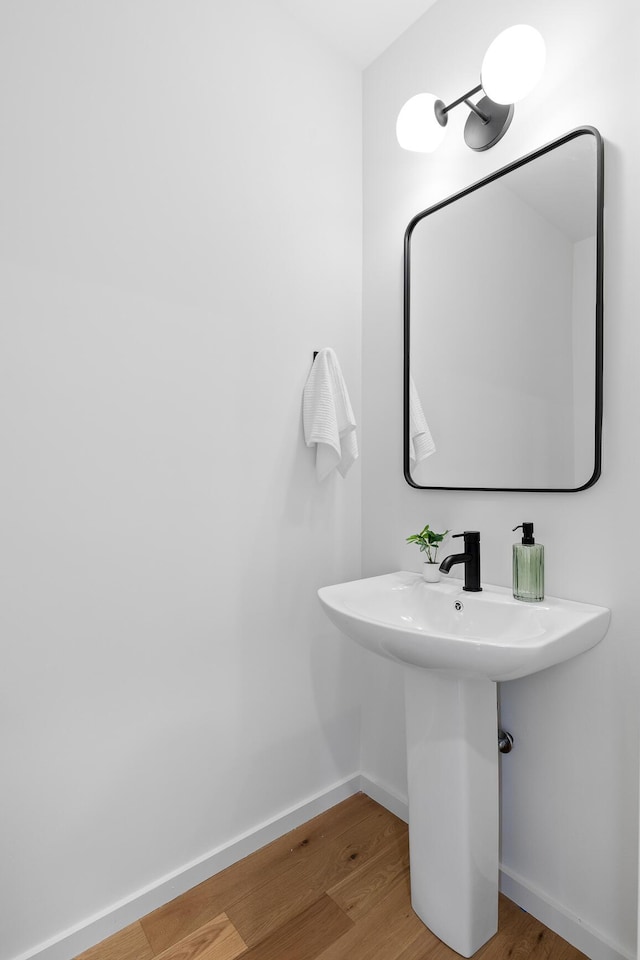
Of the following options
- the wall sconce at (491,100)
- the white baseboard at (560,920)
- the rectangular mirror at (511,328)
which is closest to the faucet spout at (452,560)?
the rectangular mirror at (511,328)

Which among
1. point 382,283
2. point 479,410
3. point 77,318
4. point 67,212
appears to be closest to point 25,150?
point 67,212

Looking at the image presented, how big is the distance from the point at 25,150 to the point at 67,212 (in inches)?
5.4

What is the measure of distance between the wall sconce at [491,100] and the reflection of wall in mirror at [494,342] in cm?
16

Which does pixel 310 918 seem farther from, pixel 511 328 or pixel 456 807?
pixel 511 328

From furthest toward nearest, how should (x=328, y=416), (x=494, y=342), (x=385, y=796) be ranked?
(x=385, y=796), (x=328, y=416), (x=494, y=342)

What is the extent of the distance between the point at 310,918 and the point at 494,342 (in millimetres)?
1591

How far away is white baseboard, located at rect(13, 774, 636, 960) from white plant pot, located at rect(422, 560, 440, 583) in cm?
78

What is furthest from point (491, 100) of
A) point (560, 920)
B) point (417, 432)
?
point (560, 920)

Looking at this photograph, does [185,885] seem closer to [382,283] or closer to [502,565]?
[502,565]

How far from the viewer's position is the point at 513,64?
1176 mm

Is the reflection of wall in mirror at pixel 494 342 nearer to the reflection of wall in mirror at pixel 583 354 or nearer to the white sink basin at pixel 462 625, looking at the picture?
the reflection of wall in mirror at pixel 583 354

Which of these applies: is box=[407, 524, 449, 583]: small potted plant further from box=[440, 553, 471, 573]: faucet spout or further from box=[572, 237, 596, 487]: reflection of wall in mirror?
box=[572, 237, 596, 487]: reflection of wall in mirror

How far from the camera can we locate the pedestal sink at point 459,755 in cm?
115

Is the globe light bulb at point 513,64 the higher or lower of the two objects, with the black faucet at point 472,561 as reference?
higher
